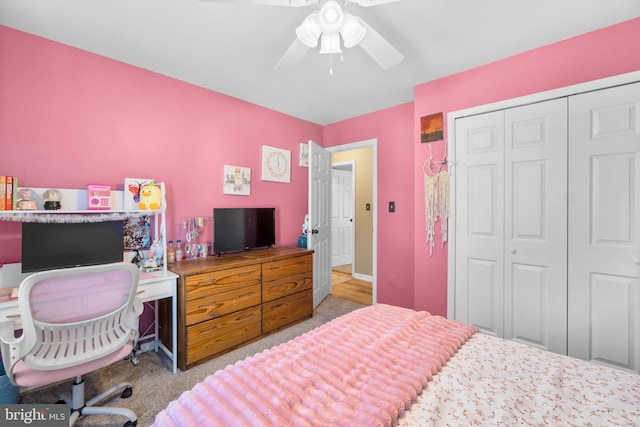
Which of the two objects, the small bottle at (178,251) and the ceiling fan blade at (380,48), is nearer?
the ceiling fan blade at (380,48)

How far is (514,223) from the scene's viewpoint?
2.22m

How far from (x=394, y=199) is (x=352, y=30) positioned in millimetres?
2248

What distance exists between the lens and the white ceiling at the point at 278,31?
1672 millimetres

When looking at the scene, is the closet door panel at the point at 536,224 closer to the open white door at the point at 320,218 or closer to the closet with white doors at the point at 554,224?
the closet with white doors at the point at 554,224

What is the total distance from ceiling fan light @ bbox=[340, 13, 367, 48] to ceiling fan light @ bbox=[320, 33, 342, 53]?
61 mm

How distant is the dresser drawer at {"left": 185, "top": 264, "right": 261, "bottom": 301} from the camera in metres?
2.15

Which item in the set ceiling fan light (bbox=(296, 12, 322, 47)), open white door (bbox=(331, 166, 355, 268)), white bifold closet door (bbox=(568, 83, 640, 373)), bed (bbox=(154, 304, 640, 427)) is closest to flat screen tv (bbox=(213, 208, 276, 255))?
bed (bbox=(154, 304, 640, 427))

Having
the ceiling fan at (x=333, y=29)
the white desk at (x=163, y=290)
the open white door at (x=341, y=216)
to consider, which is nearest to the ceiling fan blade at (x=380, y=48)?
the ceiling fan at (x=333, y=29)

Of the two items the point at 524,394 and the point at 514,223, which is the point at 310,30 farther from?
the point at 514,223

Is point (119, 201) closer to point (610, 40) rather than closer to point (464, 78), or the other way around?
point (464, 78)

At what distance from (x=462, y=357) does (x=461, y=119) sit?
2047 millimetres

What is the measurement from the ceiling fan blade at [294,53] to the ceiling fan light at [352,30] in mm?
273

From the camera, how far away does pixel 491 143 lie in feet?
7.59

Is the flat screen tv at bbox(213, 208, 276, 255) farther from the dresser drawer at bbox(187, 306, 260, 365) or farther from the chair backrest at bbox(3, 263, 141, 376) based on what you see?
the chair backrest at bbox(3, 263, 141, 376)
